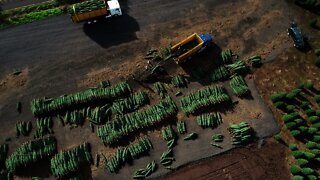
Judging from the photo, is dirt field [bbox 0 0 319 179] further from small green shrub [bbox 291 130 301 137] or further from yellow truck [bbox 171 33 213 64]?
small green shrub [bbox 291 130 301 137]

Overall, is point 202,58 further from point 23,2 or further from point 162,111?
point 23,2

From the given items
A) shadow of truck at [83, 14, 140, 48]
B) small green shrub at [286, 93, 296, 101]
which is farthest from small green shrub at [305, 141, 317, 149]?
shadow of truck at [83, 14, 140, 48]

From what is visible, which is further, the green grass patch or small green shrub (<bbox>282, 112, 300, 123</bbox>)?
the green grass patch

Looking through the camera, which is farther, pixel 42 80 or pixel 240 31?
pixel 240 31

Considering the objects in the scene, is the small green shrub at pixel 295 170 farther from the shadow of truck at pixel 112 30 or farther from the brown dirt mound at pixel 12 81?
A: the brown dirt mound at pixel 12 81

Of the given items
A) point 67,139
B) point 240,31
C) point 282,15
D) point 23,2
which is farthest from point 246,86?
point 23,2
